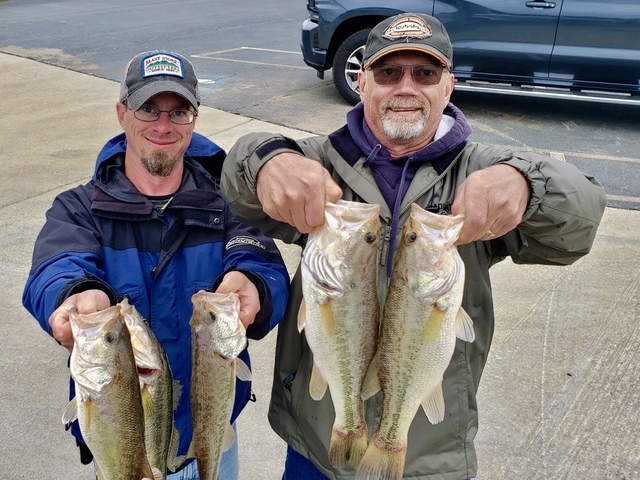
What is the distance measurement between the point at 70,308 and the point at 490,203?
1.36 metres

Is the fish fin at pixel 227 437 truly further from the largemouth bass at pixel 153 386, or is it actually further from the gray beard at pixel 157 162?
the gray beard at pixel 157 162

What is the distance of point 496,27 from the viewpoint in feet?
29.6

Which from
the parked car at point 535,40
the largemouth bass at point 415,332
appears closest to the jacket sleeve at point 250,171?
the largemouth bass at point 415,332

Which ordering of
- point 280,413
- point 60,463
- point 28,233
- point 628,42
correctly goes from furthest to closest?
point 628,42, point 28,233, point 60,463, point 280,413

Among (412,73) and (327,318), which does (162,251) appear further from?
(412,73)

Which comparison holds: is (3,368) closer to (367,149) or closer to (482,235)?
(367,149)

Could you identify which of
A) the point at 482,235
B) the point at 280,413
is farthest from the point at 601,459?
the point at 482,235

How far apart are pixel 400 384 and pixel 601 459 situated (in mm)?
2248

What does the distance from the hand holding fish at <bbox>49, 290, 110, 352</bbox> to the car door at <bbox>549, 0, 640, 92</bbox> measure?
8.07 m

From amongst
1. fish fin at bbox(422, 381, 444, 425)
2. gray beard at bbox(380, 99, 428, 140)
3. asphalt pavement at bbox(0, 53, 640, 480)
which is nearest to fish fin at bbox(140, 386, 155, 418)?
fish fin at bbox(422, 381, 444, 425)

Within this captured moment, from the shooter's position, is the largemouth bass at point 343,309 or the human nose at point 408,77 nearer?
the largemouth bass at point 343,309

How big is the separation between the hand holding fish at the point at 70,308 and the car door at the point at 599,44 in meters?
8.07

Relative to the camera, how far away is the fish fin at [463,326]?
2.14m

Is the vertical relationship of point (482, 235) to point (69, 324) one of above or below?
above
